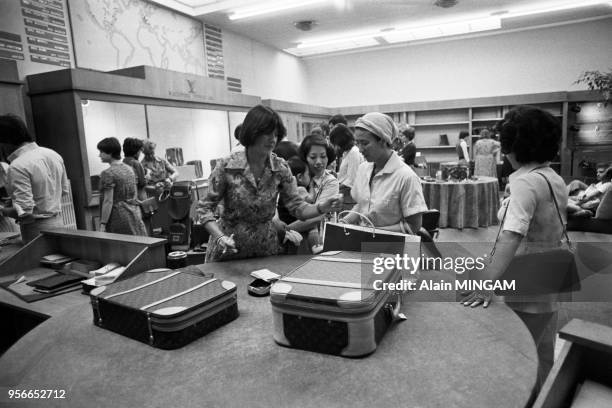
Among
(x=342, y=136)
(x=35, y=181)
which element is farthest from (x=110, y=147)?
(x=342, y=136)

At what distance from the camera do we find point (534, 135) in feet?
4.96

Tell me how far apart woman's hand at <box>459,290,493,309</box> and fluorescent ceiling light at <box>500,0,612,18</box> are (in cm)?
921

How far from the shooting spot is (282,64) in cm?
1122

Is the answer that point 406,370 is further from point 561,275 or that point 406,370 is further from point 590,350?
point 561,275

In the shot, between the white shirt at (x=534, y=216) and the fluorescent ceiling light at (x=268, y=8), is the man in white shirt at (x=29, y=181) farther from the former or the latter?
the fluorescent ceiling light at (x=268, y=8)

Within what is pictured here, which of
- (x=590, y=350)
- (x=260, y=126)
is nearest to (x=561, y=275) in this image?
(x=590, y=350)

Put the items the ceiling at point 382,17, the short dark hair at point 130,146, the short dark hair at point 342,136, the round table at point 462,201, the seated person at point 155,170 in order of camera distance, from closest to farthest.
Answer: the short dark hair at point 342,136 < the short dark hair at point 130,146 < the seated person at point 155,170 < the round table at point 462,201 < the ceiling at point 382,17

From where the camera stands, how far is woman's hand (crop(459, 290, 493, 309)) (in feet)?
4.63

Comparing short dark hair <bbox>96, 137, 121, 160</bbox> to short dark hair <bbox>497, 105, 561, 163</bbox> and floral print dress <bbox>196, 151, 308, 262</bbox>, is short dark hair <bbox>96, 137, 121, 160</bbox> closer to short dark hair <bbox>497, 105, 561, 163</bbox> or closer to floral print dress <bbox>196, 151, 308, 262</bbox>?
floral print dress <bbox>196, 151, 308, 262</bbox>

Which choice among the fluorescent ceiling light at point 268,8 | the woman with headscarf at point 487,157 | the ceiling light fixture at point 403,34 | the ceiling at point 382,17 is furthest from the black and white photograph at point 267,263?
the ceiling light fixture at point 403,34

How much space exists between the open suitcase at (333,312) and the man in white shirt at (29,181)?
8.48 feet

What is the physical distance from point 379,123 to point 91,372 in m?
1.62

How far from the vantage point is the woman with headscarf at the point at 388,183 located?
2.06 metres

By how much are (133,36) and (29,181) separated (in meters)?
4.62
